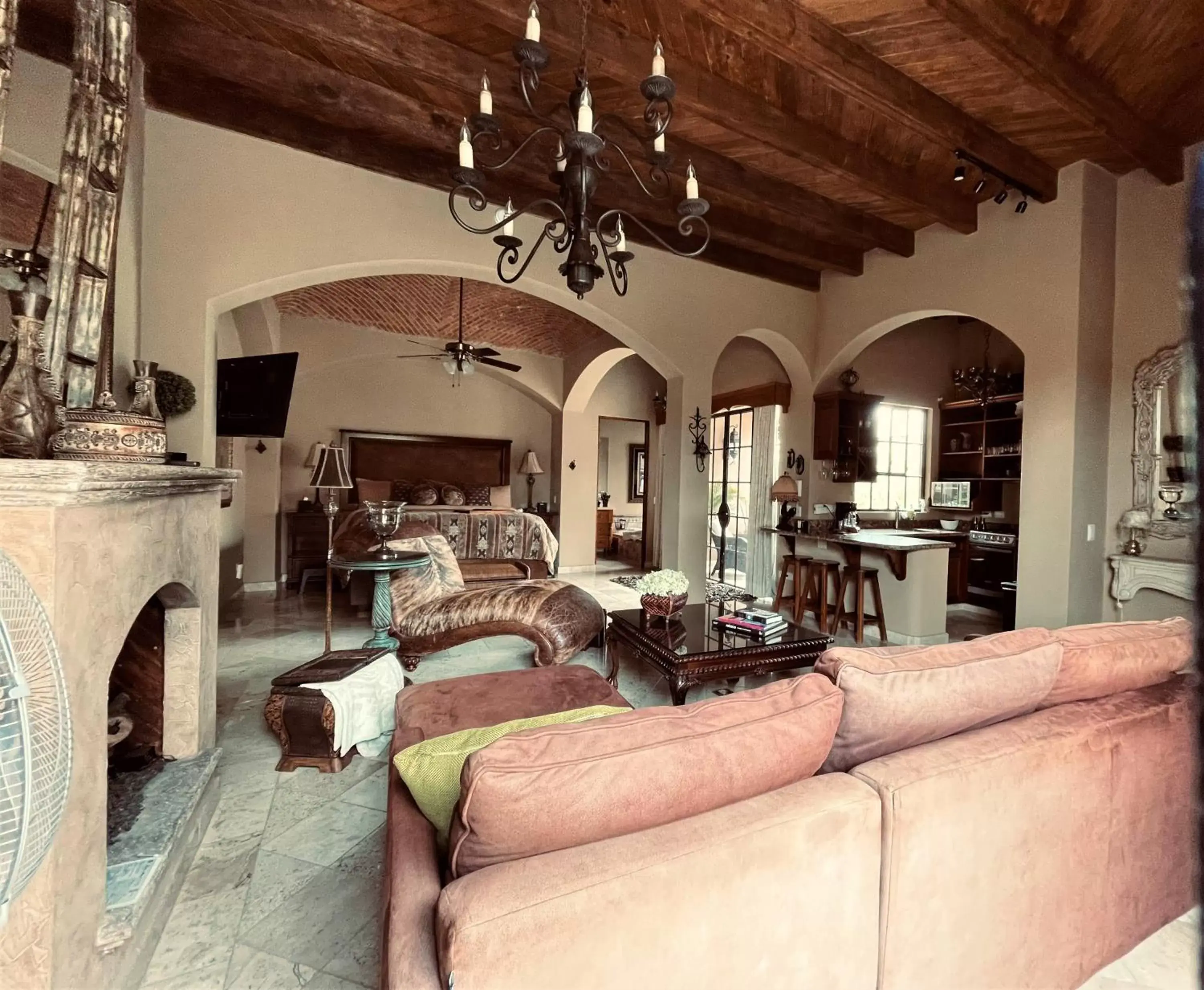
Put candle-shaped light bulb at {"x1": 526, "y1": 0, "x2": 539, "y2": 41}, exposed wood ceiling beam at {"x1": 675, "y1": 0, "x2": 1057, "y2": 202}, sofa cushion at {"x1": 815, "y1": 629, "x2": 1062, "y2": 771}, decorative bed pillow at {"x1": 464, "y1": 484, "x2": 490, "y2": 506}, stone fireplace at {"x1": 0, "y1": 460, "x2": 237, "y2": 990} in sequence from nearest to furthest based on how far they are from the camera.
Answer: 1. stone fireplace at {"x1": 0, "y1": 460, "x2": 237, "y2": 990}
2. sofa cushion at {"x1": 815, "y1": 629, "x2": 1062, "y2": 771}
3. candle-shaped light bulb at {"x1": 526, "y1": 0, "x2": 539, "y2": 41}
4. exposed wood ceiling beam at {"x1": 675, "y1": 0, "x2": 1057, "y2": 202}
5. decorative bed pillow at {"x1": 464, "y1": 484, "x2": 490, "y2": 506}

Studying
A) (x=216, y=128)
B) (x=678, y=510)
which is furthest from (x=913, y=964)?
(x=216, y=128)

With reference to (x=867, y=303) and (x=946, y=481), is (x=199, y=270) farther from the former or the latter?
(x=946, y=481)

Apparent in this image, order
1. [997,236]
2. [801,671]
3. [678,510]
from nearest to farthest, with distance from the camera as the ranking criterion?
[801,671]
[997,236]
[678,510]

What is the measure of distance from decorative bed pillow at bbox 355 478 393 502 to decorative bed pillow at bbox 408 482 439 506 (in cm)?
25

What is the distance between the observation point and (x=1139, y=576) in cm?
353

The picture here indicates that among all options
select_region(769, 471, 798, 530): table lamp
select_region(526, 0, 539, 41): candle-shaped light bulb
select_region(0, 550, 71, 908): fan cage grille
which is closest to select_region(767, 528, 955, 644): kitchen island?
select_region(769, 471, 798, 530): table lamp

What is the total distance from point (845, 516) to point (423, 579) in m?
3.66

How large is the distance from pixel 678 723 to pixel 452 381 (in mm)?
7092

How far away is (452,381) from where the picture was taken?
302 inches

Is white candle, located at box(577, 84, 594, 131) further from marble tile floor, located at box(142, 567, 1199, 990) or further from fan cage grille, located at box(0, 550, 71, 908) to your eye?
marble tile floor, located at box(142, 567, 1199, 990)

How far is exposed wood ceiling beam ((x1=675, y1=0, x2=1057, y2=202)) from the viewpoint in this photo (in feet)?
7.53

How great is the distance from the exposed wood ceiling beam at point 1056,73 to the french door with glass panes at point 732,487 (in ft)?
12.0

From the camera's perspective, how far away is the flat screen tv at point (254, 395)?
127 inches

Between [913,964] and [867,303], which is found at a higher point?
[867,303]
